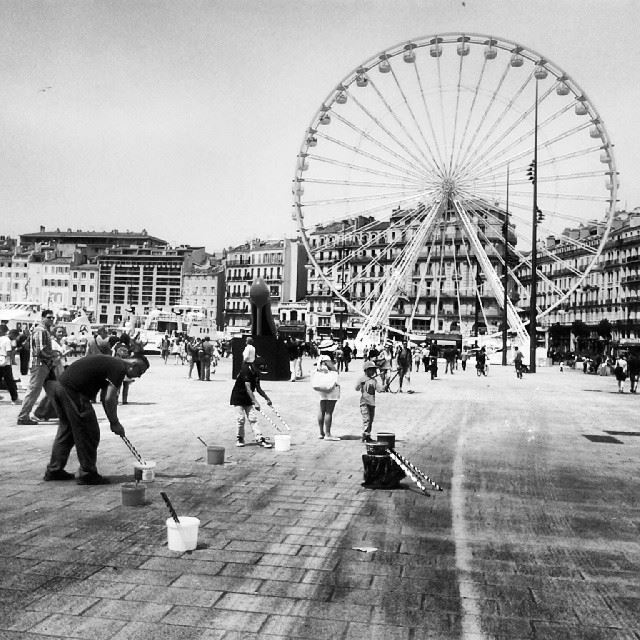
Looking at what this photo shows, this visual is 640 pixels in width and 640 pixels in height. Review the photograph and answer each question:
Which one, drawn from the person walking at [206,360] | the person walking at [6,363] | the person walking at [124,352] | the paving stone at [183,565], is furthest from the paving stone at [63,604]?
the person walking at [206,360]

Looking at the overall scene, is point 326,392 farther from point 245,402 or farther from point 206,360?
point 206,360

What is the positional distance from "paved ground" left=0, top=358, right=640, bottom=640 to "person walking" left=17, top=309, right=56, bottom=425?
50.8 inches

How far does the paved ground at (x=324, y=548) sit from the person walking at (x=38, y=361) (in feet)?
4.24

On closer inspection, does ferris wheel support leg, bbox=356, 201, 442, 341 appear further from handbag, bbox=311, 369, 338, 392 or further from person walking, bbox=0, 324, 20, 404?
handbag, bbox=311, 369, 338, 392

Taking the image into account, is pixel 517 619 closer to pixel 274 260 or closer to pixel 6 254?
pixel 274 260

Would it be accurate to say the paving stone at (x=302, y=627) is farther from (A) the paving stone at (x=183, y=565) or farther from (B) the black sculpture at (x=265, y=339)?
(B) the black sculpture at (x=265, y=339)

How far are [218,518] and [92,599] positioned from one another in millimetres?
2537

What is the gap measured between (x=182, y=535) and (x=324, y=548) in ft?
3.82

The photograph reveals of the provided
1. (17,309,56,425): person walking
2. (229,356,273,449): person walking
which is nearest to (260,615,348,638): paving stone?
(229,356,273,449): person walking

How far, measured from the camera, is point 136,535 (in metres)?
7.27

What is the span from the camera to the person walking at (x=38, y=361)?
1441cm

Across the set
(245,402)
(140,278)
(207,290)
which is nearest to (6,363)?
(245,402)

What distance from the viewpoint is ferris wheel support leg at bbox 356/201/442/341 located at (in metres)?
51.5

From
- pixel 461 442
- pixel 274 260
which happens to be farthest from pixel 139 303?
pixel 461 442
